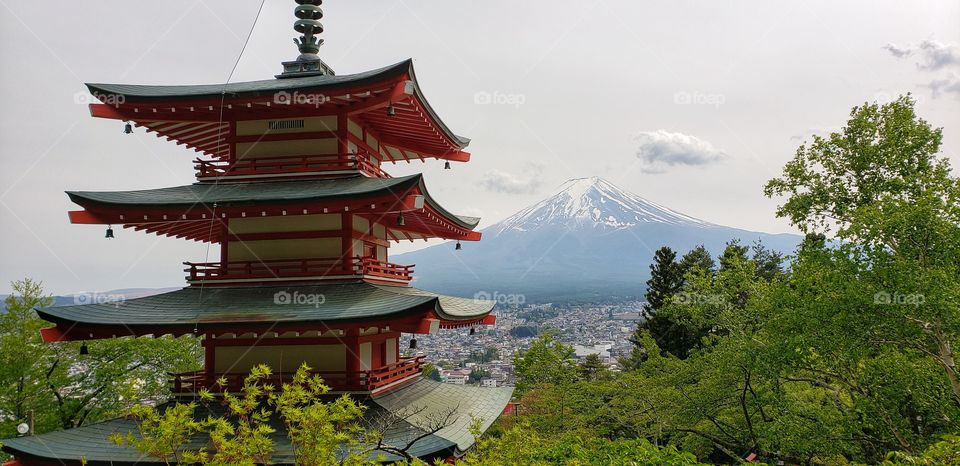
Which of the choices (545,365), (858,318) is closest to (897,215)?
(858,318)

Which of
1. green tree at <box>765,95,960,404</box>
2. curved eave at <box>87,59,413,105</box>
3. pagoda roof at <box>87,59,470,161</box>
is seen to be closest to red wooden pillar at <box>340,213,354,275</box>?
pagoda roof at <box>87,59,470,161</box>

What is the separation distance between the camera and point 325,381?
1101 cm

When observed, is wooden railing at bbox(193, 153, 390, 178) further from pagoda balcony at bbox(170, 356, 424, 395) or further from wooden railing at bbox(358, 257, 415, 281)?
pagoda balcony at bbox(170, 356, 424, 395)

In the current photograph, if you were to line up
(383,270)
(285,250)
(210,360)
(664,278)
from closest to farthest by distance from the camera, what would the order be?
(210,360)
(285,250)
(383,270)
(664,278)

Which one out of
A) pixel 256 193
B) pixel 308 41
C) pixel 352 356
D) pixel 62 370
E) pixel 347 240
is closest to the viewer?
pixel 352 356

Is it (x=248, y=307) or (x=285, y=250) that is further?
(x=285, y=250)

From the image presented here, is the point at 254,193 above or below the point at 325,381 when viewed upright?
above

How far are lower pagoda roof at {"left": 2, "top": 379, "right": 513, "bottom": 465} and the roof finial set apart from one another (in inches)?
322

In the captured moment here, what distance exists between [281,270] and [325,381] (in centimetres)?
259

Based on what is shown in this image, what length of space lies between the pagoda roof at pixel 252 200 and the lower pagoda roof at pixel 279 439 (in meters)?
3.79

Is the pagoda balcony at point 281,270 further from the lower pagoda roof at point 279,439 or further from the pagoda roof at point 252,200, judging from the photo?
the lower pagoda roof at point 279,439

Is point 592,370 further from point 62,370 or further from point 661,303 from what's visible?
point 62,370

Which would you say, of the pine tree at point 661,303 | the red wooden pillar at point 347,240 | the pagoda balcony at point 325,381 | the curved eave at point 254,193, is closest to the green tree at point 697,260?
the pine tree at point 661,303

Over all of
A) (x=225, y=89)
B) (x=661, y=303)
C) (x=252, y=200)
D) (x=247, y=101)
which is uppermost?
(x=225, y=89)
